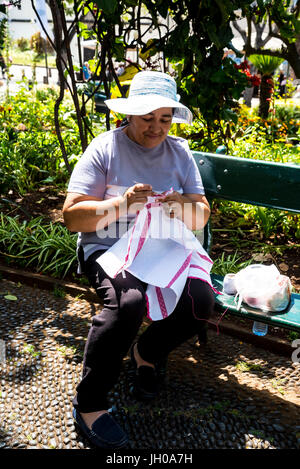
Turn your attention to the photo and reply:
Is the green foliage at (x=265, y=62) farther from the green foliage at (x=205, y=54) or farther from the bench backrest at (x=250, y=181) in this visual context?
the bench backrest at (x=250, y=181)

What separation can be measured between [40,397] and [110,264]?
0.76 metres

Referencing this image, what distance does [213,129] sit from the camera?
3904 mm

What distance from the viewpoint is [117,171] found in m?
2.33

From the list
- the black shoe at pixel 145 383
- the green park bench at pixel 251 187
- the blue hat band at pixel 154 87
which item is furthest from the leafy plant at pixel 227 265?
the blue hat band at pixel 154 87

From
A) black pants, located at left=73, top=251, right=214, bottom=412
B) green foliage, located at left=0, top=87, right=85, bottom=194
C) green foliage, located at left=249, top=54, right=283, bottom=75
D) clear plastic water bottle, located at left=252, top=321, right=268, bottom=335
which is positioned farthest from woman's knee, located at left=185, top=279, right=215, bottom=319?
green foliage, located at left=249, top=54, right=283, bottom=75

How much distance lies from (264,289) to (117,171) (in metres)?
0.90

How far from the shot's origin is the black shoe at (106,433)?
2023 mm

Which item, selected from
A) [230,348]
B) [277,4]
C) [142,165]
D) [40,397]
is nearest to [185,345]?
[230,348]

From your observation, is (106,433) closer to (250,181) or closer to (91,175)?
(91,175)

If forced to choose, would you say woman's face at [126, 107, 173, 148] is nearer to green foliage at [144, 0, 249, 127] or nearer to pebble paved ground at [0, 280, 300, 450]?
green foliage at [144, 0, 249, 127]

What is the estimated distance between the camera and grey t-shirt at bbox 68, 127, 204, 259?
7.56 feet

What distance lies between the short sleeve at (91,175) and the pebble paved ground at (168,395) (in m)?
0.98

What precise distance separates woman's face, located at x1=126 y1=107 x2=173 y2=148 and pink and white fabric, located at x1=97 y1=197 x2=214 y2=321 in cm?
31

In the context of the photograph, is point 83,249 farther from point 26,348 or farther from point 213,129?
point 213,129
